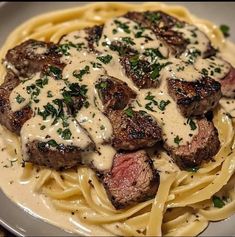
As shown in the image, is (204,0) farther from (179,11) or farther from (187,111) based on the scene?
(187,111)

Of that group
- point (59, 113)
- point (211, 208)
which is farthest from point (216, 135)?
point (59, 113)

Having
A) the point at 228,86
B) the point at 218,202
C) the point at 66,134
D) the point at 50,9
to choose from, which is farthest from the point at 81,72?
the point at 50,9

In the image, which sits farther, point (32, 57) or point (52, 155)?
point (32, 57)

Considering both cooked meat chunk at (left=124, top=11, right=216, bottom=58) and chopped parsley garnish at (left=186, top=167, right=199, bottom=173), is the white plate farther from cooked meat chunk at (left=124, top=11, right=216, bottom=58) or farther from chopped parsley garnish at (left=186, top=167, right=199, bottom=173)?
cooked meat chunk at (left=124, top=11, right=216, bottom=58)

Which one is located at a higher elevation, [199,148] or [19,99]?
[19,99]

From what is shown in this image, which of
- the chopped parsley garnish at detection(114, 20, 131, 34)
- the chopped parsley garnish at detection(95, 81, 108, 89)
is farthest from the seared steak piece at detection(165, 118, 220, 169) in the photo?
the chopped parsley garnish at detection(114, 20, 131, 34)

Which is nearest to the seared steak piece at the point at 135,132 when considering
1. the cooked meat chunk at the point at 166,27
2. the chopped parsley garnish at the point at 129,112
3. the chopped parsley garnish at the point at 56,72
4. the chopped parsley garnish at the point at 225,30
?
the chopped parsley garnish at the point at 129,112

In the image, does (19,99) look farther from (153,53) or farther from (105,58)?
(153,53)
